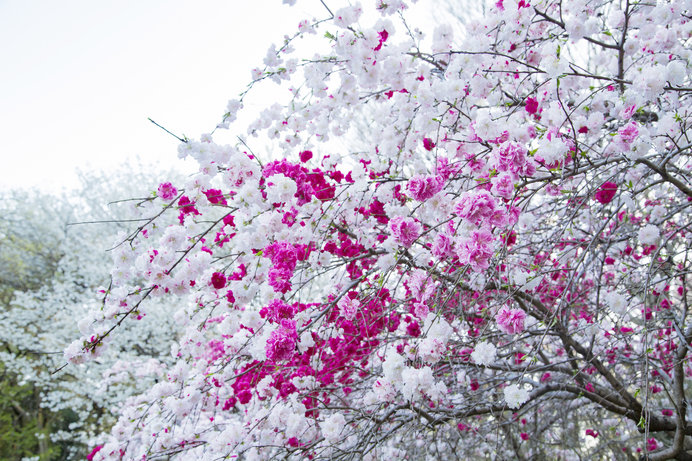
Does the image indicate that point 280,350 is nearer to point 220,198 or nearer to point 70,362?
point 220,198

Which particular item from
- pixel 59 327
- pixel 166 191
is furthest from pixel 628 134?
pixel 59 327

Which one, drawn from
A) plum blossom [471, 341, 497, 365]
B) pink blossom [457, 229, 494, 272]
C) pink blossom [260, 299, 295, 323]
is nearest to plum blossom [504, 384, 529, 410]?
plum blossom [471, 341, 497, 365]

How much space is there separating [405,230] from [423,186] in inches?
7.8

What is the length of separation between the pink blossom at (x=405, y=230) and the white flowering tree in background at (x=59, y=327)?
6718 millimetres

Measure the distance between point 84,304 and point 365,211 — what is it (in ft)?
29.2

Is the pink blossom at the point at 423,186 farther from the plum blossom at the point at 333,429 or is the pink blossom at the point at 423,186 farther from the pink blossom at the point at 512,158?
the plum blossom at the point at 333,429

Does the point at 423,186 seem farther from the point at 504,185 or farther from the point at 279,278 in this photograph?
the point at 279,278

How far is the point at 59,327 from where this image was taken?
29.4ft

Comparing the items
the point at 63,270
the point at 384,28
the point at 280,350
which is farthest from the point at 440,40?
the point at 63,270

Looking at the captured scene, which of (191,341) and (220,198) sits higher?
(220,198)

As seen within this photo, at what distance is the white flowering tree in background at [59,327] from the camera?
803 centimetres

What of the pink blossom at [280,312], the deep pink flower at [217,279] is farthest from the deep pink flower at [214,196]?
the pink blossom at [280,312]

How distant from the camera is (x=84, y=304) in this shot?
29.0ft

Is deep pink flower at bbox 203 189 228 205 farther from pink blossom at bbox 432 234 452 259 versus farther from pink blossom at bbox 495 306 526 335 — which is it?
pink blossom at bbox 495 306 526 335
